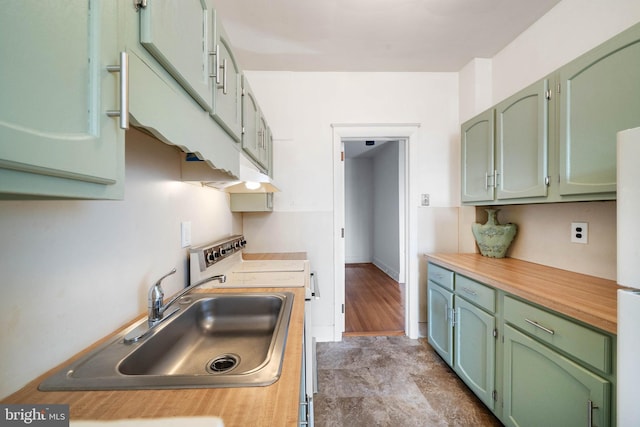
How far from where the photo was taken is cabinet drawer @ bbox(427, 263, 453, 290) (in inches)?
73.1

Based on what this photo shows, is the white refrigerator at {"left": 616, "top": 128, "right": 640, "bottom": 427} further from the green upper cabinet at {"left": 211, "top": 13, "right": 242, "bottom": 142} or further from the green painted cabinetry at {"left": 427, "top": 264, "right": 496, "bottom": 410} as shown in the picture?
the green upper cabinet at {"left": 211, "top": 13, "right": 242, "bottom": 142}

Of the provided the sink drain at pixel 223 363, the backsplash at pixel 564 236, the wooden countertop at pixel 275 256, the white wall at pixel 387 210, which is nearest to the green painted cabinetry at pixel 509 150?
the backsplash at pixel 564 236

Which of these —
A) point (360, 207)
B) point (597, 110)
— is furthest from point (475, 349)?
point (360, 207)

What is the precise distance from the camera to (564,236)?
62.4 inches

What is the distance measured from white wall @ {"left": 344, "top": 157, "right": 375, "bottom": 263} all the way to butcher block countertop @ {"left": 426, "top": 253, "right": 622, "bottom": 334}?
371 cm

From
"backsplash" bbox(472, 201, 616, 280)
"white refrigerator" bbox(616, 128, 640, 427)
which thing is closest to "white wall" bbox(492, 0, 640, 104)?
"backsplash" bbox(472, 201, 616, 280)

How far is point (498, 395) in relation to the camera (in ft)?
4.59

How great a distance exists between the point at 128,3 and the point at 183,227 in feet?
3.23

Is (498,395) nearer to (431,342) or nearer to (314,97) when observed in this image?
(431,342)

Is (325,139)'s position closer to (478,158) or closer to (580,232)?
(478,158)

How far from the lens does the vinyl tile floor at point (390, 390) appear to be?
149 centimetres

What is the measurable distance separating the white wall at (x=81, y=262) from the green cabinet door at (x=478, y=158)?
2.02 metres

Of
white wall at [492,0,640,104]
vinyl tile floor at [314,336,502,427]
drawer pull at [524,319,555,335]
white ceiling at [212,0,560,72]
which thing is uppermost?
white ceiling at [212,0,560,72]

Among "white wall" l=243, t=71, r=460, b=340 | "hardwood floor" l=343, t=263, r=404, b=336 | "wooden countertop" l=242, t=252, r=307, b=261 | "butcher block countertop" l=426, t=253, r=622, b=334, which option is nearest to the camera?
"butcher block countertop" l=426, t=253, r=622, b=334
